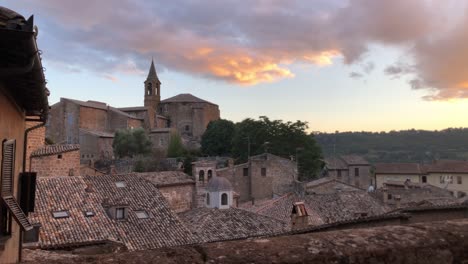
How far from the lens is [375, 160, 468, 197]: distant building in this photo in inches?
2457

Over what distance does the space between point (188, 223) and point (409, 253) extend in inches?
949

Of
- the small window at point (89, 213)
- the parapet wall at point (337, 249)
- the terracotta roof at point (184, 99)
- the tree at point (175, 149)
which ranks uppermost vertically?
the terracotta roof at point (184, 99)

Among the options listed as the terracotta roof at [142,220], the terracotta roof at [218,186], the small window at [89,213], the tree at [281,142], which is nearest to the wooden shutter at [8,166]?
the terracotta roof at [142,220]

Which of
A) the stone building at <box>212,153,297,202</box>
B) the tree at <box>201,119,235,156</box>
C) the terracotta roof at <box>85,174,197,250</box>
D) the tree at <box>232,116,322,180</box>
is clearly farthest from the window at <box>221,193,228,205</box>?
the tree at <box>201,119,235,156</box>

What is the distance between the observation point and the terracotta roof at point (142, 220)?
59.1 feet

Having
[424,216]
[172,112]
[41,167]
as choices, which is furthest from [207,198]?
[172,112]

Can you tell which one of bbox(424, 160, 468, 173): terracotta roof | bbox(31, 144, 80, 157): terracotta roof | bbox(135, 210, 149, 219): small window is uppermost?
bbox(31, 144, 80, 157): terracotta roof

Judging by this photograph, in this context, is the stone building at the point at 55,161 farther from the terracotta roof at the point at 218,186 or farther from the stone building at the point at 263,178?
Result: the stone building at the point at 263,178

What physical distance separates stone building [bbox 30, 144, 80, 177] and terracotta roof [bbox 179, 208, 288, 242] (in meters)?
7.98

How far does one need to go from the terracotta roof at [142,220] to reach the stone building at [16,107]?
10004mm

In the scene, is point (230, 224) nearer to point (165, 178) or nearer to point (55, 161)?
point (165, 178)

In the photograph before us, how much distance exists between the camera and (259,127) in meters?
60.1

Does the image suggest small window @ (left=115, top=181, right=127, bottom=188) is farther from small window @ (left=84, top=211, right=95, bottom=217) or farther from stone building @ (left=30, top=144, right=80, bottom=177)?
stone building @ (left=30, top=144, right=80, bottom=177)

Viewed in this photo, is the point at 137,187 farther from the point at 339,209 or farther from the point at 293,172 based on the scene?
the point at 293,172
